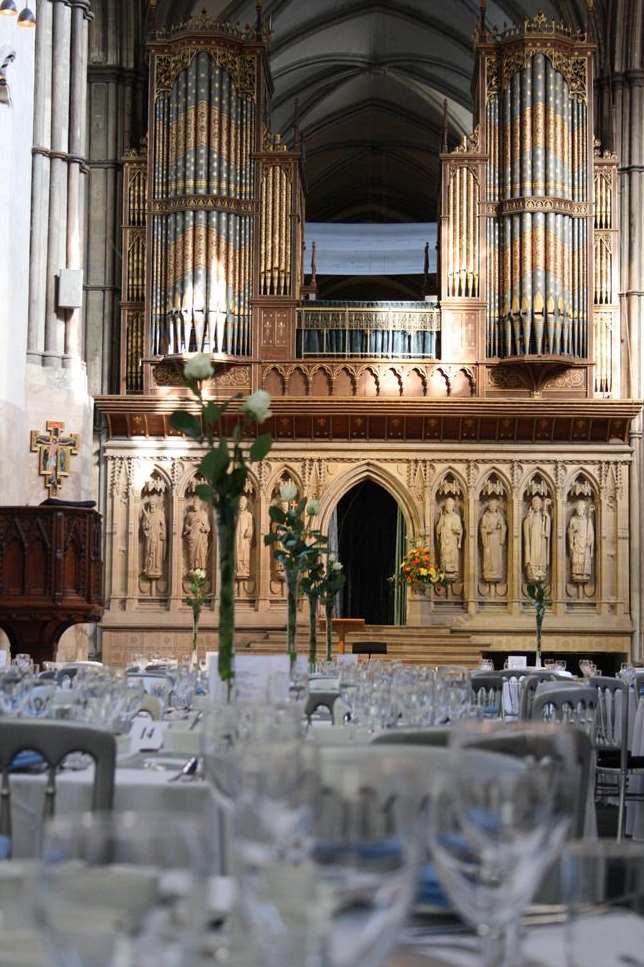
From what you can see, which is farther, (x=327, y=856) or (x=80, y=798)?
(x=80, y=798)

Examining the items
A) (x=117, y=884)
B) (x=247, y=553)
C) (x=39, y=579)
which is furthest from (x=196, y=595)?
(x=117, y=884)

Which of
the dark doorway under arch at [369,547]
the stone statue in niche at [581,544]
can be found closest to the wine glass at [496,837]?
the stone statue in niche at [581,544]

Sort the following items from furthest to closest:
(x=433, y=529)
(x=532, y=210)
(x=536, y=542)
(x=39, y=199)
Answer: (x=532, y=210), (x=433, y=529), (x=536, y=542), (x=39, y=199)

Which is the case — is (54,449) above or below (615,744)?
above

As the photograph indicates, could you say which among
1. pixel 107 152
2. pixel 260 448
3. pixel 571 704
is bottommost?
pixel 571 704

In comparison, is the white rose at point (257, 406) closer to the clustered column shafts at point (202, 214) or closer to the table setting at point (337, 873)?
the table setting at point (337, 873)

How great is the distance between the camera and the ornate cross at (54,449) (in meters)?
18.0

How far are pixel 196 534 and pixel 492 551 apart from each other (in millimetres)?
3859

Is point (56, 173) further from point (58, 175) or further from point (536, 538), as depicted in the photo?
point (536, 538)

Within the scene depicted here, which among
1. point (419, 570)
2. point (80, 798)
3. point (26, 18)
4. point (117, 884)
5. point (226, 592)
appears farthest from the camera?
point (419, 570)

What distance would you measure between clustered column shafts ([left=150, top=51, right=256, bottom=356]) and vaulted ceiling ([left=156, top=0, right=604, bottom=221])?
2.73 meters

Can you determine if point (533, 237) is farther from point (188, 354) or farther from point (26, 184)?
point (26, 184)

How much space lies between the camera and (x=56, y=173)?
18.1 m

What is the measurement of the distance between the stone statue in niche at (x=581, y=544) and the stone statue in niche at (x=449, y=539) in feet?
4.73
